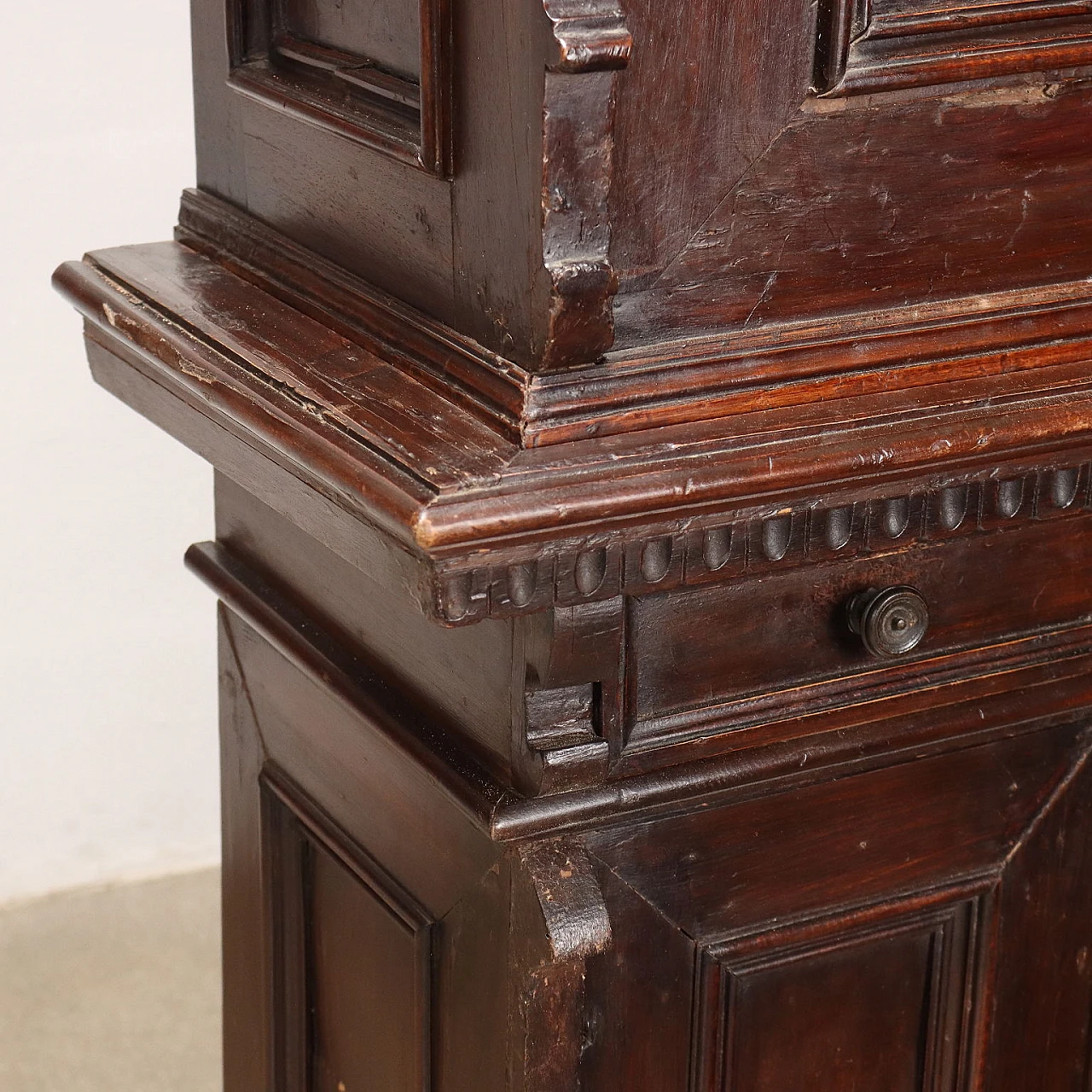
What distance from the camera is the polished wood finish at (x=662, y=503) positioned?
912mm

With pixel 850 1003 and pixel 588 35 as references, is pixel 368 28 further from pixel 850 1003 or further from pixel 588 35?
pixel 850 1003

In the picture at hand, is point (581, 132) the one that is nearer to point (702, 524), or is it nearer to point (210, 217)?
point (702, 524)

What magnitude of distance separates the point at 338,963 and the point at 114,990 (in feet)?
3.41

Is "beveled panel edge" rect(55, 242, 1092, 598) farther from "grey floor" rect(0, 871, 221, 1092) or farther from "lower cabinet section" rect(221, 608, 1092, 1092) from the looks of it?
"grey floor" rect(0, 871, 221, 1092)

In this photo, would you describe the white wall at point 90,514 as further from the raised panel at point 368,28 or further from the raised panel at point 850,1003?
the raised panel at point 850,1003

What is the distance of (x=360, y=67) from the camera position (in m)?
1.10

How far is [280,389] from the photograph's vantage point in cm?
99

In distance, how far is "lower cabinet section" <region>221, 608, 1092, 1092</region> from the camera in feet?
3.50

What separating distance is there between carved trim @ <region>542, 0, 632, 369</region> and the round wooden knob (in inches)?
10.4

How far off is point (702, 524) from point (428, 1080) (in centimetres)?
52

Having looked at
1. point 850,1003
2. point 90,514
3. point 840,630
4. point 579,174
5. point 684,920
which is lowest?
point 90,514

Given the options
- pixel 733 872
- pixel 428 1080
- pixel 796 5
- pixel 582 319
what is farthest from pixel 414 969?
pixel 796 5

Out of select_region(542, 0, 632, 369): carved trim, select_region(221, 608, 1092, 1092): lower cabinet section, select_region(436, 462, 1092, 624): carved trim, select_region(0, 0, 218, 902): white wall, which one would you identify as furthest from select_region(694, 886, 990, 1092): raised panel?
select_region(0, 0, 218, 902): white wall

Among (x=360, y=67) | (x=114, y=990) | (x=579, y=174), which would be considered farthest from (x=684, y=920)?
(x=114, y=990)
